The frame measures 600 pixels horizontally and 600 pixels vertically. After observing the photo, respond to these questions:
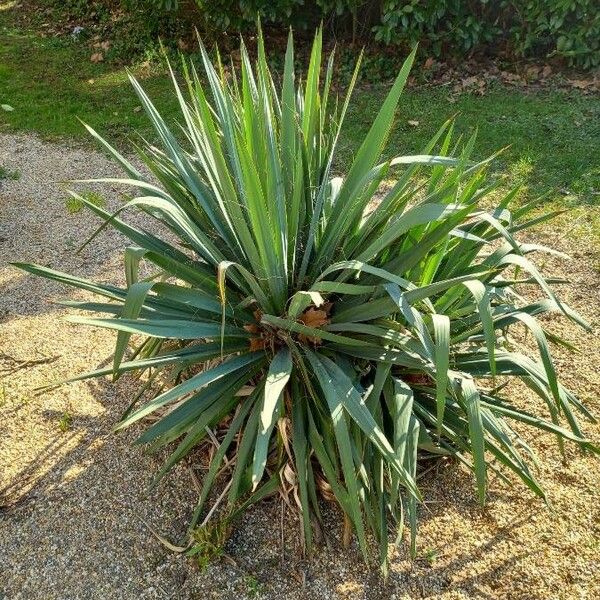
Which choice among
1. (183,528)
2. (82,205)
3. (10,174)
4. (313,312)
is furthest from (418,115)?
(183,528)

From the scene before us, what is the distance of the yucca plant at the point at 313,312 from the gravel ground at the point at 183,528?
0.44 ft

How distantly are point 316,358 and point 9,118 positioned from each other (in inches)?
198

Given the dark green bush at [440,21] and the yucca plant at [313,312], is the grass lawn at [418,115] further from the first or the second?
the yucca plant at [313,312]

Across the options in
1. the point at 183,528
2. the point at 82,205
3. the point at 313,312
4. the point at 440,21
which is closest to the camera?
the point at 313,312

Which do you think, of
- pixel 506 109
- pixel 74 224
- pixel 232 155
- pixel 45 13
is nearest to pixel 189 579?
pixel 232 155

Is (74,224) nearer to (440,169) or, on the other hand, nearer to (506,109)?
(440,169)

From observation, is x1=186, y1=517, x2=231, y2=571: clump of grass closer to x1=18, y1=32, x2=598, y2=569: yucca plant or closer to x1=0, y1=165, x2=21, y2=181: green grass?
x1=18, y1=32, x2=598, y2=569: yucca plant

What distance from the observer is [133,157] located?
17.2 feet

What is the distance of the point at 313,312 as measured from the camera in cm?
211

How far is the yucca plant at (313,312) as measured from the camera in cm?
190

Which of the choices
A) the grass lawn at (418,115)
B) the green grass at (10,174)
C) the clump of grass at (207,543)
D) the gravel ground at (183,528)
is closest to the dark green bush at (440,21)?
the grass lawn at (418,115)

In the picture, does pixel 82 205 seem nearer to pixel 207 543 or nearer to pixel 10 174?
pixel 10 174

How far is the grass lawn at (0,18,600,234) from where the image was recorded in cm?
451

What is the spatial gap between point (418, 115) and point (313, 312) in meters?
3.79
